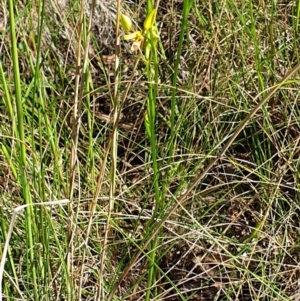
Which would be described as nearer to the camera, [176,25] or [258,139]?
[258,139]

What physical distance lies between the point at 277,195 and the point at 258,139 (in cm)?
25

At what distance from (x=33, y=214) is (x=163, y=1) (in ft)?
3.88

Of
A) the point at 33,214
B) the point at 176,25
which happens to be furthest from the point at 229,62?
the point at 33,214

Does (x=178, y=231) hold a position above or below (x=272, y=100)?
below

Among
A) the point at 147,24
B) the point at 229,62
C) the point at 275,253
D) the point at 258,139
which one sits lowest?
the point at 275,253

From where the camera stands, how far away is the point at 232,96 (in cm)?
162

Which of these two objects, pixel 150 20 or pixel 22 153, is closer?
pixel 150 20

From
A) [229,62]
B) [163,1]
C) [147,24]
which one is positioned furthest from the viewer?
[163,1]

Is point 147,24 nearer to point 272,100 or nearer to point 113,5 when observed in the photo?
point 272,100

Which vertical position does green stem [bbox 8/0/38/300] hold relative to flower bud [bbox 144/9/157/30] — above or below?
below

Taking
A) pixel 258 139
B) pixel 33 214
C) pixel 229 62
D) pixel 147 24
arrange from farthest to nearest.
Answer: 1. pixel 229 62
2. pixel 258 139
3. pixel 33 214
4. pixel 147 24

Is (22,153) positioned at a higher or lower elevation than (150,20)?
lower

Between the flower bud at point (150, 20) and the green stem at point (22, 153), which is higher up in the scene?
the flower bud at point (150, 20)

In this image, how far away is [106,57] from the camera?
212 cm
